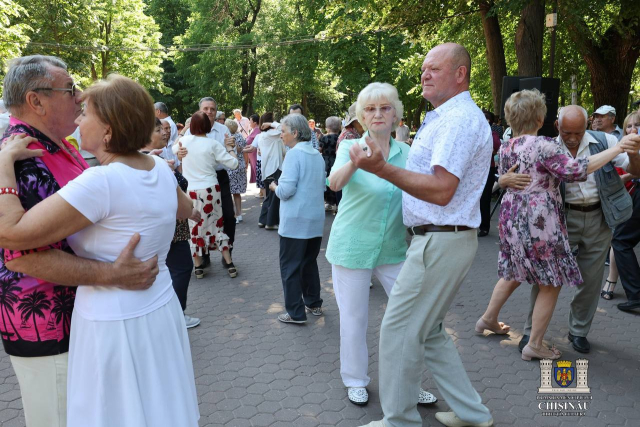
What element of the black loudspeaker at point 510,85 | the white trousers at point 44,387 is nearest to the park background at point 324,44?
the black loudspeaker at point 510,85

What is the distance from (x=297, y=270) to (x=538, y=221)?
2200mm

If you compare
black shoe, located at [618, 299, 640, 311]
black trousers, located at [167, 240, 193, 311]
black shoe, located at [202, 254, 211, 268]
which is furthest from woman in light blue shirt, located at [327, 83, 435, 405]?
black shoe, located at [202, 254, 211, 268]

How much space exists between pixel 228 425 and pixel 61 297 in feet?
6.01

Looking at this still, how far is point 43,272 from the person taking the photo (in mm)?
1891

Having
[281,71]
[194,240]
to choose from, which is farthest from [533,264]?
[281,71]

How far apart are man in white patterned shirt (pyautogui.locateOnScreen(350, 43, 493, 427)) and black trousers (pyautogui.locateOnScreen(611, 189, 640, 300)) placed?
343 centimetres

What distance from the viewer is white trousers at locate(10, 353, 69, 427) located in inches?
80.7

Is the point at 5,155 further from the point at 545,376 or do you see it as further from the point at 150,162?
the point at 545,376

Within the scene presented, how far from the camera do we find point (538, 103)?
407 centimetres

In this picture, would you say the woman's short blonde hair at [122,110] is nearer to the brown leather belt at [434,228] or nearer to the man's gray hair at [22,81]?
the man's gray hair at [22,81]

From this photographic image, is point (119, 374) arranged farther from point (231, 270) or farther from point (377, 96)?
point (231, 270)

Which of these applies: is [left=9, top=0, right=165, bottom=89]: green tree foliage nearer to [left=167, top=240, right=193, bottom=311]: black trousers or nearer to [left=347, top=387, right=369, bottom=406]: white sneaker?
[left=167, top=240, right=193, bottom=311]: black trousers

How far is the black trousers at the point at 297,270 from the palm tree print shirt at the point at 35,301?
3130 mm

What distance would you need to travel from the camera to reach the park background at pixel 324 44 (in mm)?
13391
